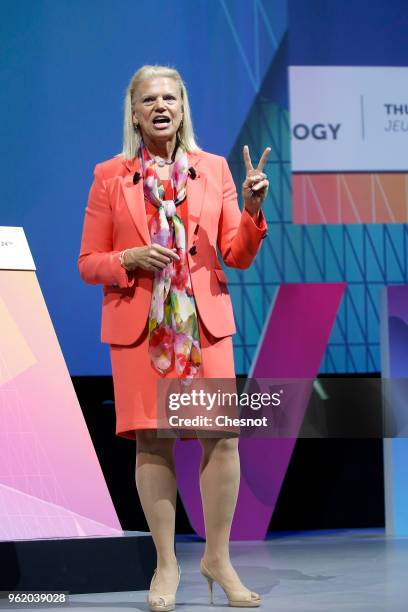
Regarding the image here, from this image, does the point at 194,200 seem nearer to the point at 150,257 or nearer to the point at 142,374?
the point at 150,257

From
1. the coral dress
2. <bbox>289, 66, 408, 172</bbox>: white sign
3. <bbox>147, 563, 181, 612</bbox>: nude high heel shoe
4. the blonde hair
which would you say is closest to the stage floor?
<bbox>147, 563, 181, 612</bbox>: nude high heel shoe

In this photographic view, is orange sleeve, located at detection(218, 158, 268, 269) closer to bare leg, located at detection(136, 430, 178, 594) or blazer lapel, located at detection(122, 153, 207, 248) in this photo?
blazer lapel, located at detection(122, 153, 207, 248)

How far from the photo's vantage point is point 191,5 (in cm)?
500

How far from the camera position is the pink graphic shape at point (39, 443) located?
3.23m

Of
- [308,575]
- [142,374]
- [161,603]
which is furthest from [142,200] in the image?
[308,575]

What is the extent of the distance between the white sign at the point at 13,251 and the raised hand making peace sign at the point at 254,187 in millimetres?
1053

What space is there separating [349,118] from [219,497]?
2879mm

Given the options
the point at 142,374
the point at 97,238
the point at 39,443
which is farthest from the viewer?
the point at 39,443

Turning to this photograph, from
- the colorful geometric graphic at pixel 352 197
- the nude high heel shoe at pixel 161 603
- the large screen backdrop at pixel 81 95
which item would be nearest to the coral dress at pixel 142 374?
the nude high heel shoe at pixel 161 603

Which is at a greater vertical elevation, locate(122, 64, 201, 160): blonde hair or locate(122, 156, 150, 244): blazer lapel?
locate(122, 64, 201, 160): blonde hair

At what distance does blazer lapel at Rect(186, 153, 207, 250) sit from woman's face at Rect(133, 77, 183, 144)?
0.40 feet

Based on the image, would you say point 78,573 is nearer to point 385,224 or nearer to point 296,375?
point 296,375

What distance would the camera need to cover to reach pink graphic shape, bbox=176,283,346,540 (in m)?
5.05

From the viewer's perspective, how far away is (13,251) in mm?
3551
